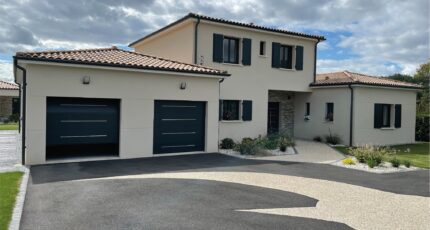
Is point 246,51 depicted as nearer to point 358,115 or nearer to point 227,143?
point 227,143

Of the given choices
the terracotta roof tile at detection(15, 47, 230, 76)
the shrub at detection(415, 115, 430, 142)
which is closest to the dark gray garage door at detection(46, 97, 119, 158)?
the terracotta roof tile at detection(15, 47, 230, 76)

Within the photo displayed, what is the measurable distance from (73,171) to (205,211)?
17.6ft

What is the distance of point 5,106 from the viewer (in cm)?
3466

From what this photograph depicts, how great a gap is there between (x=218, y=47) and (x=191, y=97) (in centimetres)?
431

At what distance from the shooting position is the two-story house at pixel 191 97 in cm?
1216

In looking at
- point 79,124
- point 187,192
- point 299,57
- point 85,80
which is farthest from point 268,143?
point 187,192

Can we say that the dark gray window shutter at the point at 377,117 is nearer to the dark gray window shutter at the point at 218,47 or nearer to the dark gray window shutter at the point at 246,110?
the dark gray window shutter at the point at 246,110

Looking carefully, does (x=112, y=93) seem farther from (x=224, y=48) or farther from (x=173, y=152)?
(x=224, y=48)

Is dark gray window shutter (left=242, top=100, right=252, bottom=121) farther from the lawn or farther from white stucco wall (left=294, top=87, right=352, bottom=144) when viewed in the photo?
white stucco wall (left=294, top=87, right=352, bottom=144)

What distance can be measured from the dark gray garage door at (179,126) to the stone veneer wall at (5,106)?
2661cm

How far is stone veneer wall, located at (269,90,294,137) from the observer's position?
2272cm

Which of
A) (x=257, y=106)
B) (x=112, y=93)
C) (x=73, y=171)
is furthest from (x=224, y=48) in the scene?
(x=73, y=171)

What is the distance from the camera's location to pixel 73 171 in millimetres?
10703

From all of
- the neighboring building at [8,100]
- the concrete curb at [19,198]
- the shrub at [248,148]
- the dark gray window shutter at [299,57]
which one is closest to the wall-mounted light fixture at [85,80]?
the concrete curb at [19,198]
